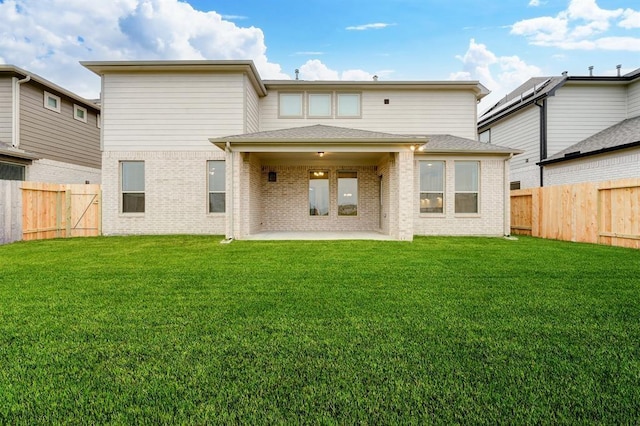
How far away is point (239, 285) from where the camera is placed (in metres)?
4.59

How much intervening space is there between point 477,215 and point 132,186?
39.4 ft

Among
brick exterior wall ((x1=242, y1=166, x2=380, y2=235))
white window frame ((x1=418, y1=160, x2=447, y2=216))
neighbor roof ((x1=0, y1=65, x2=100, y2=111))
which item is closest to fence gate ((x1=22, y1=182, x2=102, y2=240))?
neighbor roof ((x1=0, y1=65, x2=100, y2=111))

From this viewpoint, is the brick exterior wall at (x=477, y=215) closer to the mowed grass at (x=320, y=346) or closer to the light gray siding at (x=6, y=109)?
the mowed grass at (x=320, y=346)

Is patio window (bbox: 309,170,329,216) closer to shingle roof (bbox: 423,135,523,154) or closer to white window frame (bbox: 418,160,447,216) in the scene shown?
white window frame (bbox: 418,160,447,216)

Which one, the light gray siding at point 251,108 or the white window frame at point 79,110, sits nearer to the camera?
the light gray siding at point 251,108

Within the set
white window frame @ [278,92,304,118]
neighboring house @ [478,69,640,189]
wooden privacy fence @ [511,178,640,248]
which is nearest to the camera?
wooden privacy fence @ [511,178,640,248]

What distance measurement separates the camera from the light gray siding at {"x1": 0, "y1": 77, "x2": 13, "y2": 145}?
1225cm

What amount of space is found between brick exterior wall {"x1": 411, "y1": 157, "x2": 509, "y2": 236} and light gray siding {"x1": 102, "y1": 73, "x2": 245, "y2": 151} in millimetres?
7069

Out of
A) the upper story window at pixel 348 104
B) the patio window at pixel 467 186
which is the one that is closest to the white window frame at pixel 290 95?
the upper story window at pixel 348 104

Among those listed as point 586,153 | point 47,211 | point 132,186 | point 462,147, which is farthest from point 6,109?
point 586,153

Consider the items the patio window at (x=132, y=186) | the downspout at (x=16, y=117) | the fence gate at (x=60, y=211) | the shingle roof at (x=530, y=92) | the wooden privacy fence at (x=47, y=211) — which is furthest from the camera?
the shingle roof at (x=530, y=92)

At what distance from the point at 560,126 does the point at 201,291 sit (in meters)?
15.8

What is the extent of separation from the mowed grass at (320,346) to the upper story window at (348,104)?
9458 millimetres

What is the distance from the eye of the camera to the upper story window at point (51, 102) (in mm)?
13680
